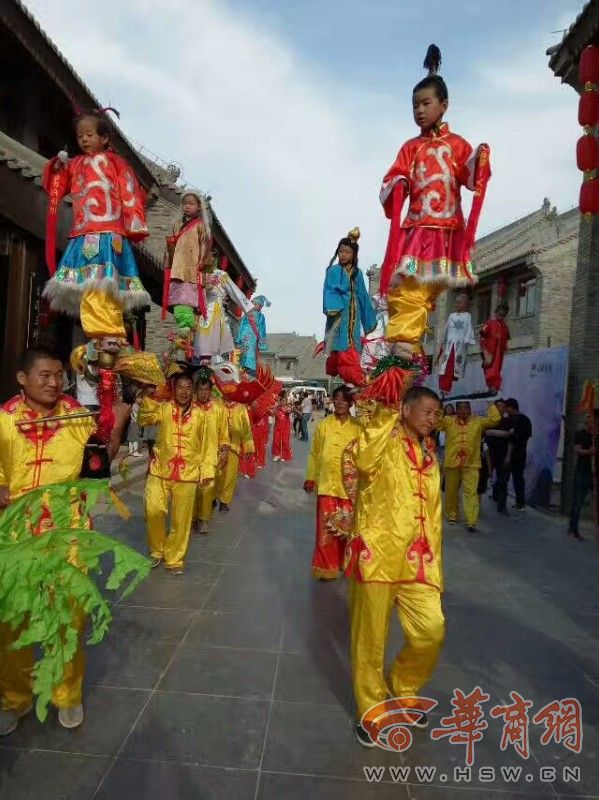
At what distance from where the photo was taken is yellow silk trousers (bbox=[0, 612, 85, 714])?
3.00m

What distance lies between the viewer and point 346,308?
5219 millimetres

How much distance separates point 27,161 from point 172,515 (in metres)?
4.81

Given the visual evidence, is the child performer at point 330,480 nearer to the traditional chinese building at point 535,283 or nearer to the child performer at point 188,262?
the child performer at point 188,262

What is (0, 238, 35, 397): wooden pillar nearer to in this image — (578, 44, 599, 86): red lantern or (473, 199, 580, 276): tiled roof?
(578, 44, 599, 86): red lantern

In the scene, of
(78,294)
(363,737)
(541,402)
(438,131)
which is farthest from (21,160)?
(541,402)

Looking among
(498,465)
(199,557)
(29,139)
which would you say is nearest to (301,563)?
(199,557)

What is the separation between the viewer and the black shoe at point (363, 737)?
9.97 feet

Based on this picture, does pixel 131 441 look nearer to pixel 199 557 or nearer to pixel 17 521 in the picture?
pixel 199 557

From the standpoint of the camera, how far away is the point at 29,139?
9328 millimetres

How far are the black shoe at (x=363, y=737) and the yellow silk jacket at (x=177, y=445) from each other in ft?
11.2

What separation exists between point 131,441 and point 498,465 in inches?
319

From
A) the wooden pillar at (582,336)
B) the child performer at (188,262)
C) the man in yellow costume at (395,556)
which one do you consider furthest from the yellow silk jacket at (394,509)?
the wooden pillar at (582,336)

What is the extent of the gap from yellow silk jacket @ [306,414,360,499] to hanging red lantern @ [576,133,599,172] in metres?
4.86
